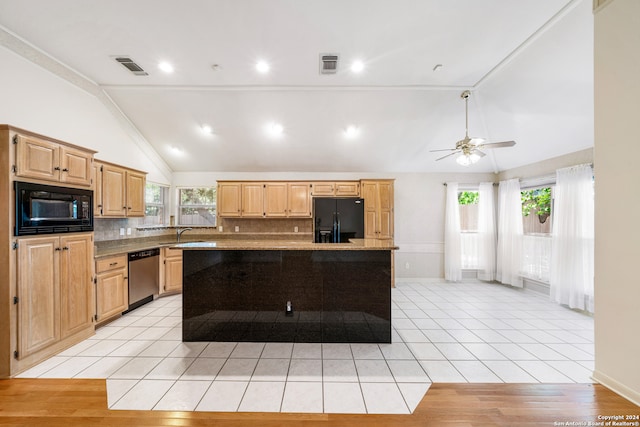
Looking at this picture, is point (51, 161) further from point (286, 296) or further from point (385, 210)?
point (385, 210)

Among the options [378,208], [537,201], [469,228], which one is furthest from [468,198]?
[378,208]

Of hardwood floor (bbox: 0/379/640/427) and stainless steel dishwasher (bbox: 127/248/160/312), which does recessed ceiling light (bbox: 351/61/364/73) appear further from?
stainless steel dishwasher (bbox: 127/248/160/312)

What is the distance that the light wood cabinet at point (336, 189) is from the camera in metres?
5.35

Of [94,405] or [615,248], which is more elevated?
[615,248]

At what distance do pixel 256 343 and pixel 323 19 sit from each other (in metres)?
3.50

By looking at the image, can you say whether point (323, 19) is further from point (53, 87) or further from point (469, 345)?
point (469, 345)

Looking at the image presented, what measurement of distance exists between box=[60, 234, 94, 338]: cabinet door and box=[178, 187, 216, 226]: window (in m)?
2.73

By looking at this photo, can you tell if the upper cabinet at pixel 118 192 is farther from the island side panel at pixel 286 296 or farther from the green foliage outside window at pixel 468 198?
the green foliage outside window at pixel 468 198

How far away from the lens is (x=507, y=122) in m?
4.09

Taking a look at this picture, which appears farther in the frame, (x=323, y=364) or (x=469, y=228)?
(x=469, y=228)

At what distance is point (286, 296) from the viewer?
9.23 ft

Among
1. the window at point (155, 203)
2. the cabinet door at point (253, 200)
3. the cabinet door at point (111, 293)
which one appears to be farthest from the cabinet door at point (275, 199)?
the cabinet door at point (111, 293)

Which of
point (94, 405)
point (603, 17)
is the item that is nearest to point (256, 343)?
point (94, 405)

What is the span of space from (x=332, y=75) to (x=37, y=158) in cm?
337
